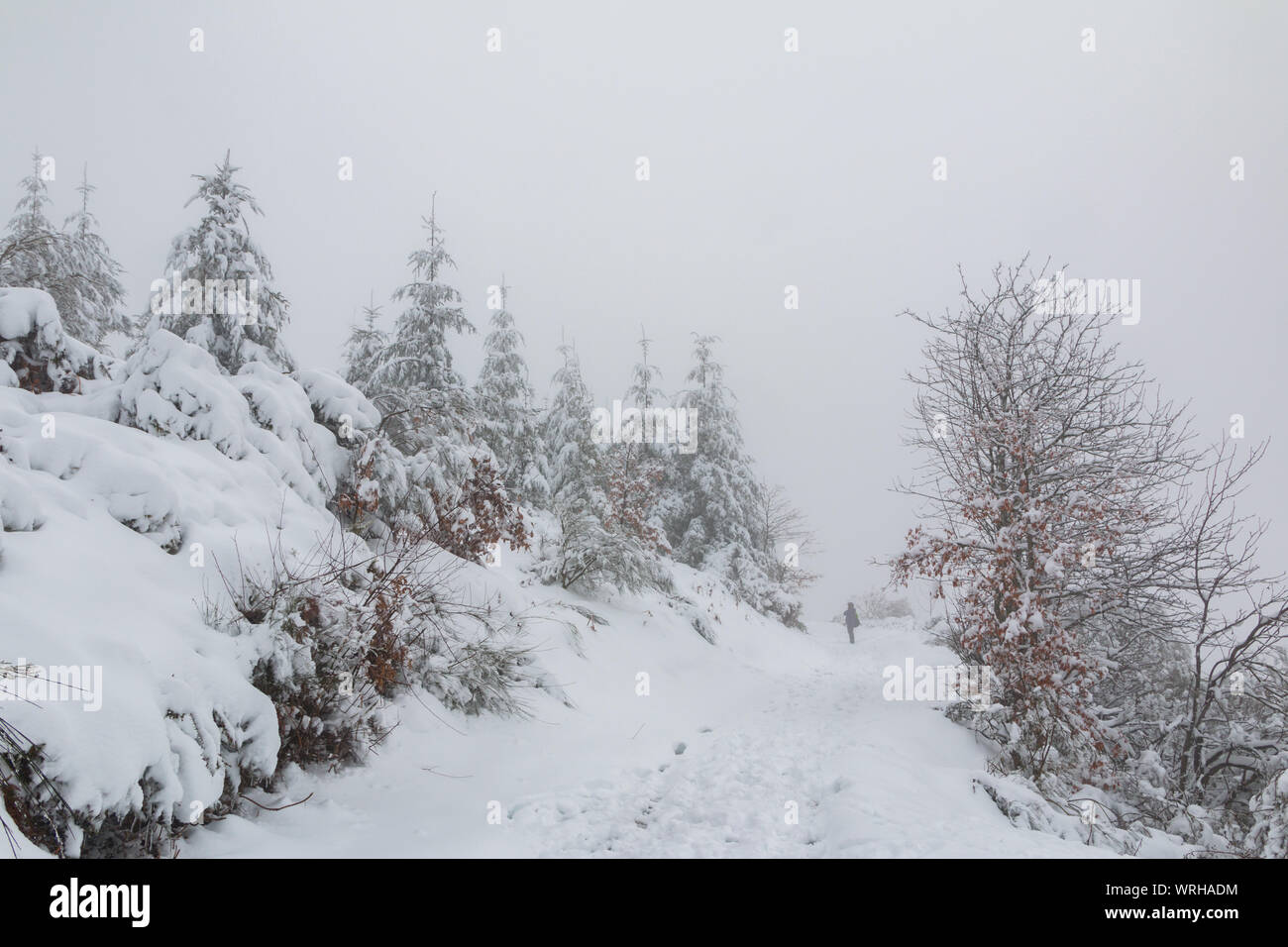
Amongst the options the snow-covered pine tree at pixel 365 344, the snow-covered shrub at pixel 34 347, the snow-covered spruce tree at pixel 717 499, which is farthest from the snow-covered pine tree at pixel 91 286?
the snow-covered spruce tree at pixel 717 499

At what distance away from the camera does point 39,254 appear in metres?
8.30

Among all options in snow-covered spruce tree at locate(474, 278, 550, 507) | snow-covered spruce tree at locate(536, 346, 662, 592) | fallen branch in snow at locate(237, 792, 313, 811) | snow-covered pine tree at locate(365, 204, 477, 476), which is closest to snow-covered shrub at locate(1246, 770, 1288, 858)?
fallen branch in snow at locate(237, 792, 313, 811)

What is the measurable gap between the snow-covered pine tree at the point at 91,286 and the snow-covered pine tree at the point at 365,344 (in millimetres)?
6041

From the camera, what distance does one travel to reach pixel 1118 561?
25.5 feet

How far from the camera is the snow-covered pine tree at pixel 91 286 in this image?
49.6ft

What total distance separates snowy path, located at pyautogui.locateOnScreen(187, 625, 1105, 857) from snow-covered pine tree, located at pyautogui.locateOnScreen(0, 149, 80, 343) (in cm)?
620

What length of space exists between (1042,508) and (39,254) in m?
13.7

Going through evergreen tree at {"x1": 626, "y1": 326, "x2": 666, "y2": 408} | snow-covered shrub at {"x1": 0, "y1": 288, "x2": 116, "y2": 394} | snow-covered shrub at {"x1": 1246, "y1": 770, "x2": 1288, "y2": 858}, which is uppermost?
evergreen tree at {"x1": 626, "y1": 326, "x2": 666, "y2": 408}

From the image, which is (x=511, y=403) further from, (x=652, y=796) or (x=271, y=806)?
(x=271, y=806)

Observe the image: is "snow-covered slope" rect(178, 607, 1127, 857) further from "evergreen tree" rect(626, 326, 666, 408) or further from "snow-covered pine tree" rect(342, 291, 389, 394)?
"evergreen tree" rect(626, 326, 666, 408)

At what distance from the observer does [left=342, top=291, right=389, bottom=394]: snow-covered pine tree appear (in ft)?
64.1

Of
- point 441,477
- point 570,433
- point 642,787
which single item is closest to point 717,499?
point 570,433
